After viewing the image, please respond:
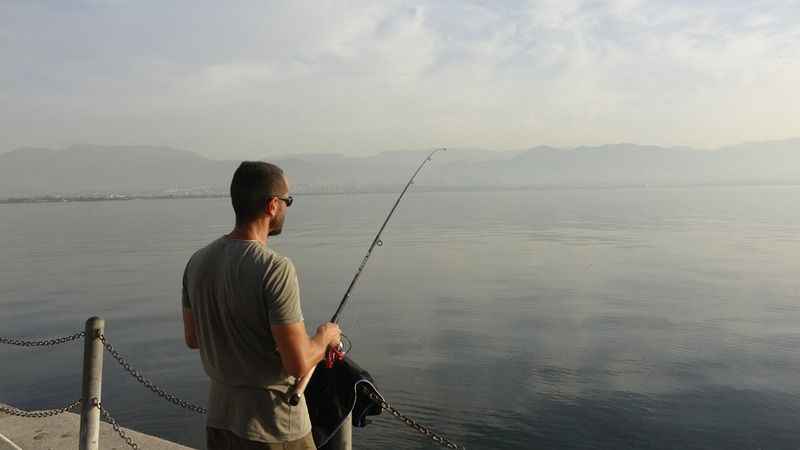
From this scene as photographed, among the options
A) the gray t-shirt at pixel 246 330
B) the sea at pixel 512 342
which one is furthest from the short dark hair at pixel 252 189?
the sea at pixel 512 342

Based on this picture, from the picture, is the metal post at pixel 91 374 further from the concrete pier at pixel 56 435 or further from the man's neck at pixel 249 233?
the man's neck at pixel 249 233

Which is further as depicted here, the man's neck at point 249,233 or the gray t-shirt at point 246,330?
the man's neck at point 249,233

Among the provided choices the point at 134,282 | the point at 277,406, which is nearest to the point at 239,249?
the point at 277,406

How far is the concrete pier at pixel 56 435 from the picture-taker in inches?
219

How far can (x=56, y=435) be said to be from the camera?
5.83 meters

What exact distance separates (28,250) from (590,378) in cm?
3468

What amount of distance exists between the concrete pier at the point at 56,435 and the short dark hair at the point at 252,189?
3.61 m

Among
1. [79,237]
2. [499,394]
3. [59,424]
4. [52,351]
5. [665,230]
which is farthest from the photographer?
[79,237]

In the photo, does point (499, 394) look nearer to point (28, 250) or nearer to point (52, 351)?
point (52, 351)

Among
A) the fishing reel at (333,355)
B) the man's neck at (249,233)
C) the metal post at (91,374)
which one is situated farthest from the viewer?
the metal post at (91,374)

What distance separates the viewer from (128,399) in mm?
9961

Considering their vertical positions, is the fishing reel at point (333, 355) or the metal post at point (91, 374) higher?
the fishing reel at point (333, 355)

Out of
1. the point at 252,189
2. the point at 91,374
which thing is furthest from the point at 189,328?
the point at 91,374

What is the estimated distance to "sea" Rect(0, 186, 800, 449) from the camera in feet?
28.6
